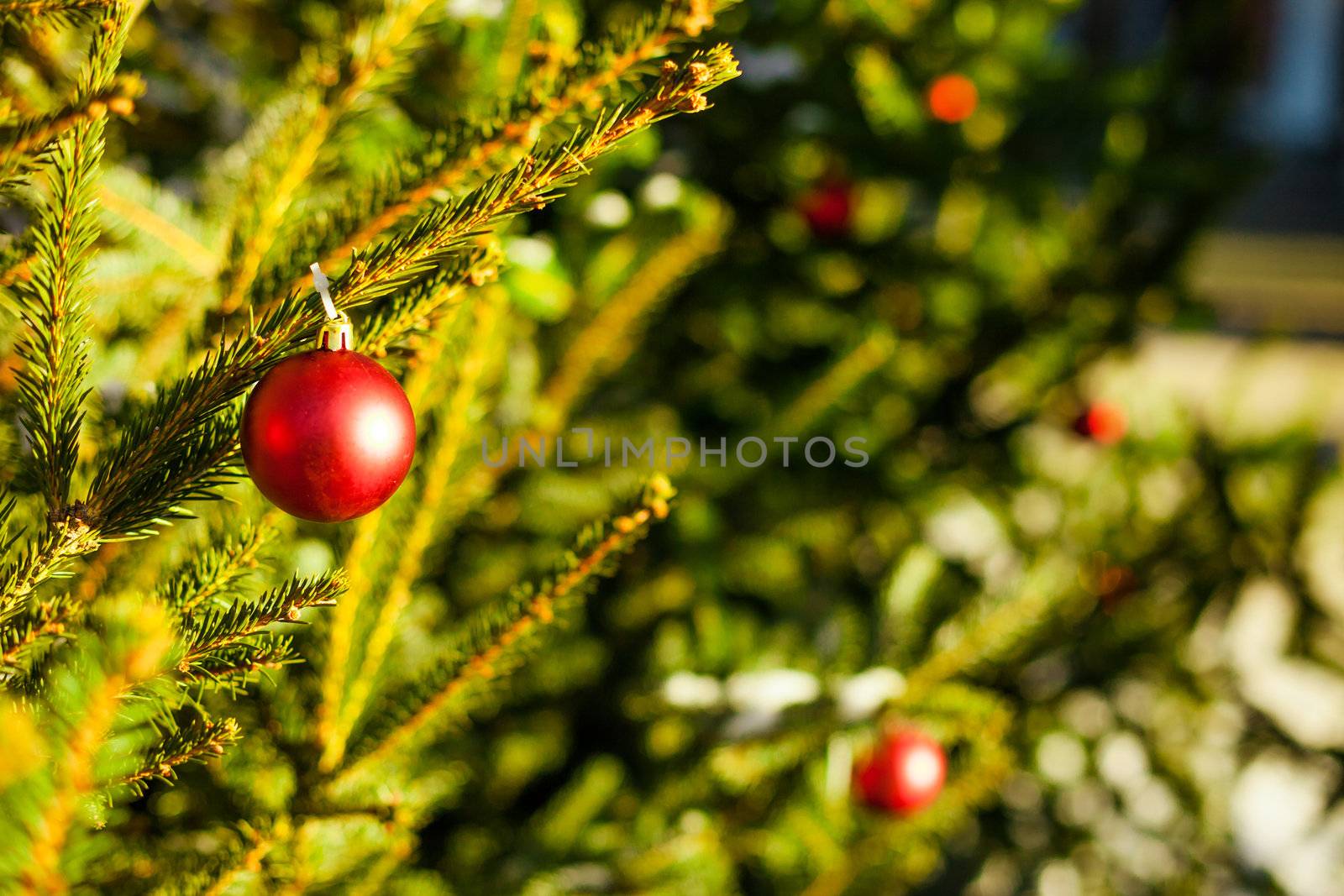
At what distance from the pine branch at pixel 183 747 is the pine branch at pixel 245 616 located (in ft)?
0.06

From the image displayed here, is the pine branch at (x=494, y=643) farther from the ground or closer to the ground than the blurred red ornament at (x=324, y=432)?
closer to the ground

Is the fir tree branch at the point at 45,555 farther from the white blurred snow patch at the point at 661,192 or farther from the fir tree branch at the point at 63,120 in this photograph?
the white blurred snow patch at the point at 661,192

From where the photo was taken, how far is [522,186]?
265 millimetres

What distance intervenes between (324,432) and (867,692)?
0.43 metres

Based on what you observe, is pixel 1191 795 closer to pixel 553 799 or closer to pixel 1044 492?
pixel 1044 492

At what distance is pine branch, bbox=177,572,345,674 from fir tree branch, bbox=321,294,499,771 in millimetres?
124

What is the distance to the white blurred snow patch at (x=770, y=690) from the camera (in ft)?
1.96

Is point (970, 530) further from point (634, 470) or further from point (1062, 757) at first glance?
point (634, 470)

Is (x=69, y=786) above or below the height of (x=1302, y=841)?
above

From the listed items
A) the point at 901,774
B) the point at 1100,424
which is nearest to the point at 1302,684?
the point at 1100,424

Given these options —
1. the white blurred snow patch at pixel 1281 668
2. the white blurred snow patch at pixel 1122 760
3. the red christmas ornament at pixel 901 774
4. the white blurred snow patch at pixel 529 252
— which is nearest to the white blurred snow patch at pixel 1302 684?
the white blurred snow patch at pixel 1281 668

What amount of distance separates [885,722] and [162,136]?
2.24 ft

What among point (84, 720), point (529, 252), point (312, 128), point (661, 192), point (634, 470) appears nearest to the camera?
point (84, 720)

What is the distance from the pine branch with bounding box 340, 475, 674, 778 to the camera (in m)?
0.33
